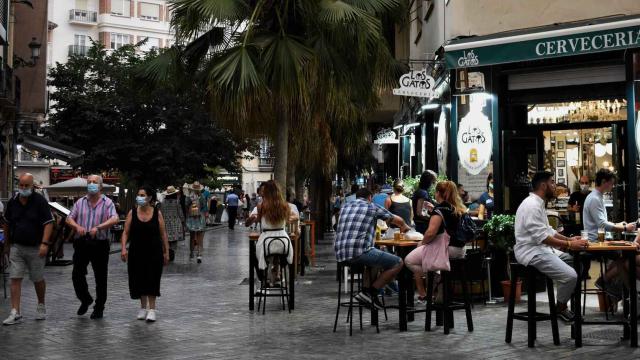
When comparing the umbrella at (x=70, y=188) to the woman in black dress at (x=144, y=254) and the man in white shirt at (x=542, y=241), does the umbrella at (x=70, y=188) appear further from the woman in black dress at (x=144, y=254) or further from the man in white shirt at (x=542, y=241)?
the man in white shirt at (x=542, y=241)

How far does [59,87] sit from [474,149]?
2673 cm

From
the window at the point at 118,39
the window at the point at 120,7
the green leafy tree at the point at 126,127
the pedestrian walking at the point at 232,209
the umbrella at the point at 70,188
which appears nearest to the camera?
the umbrella at the point at 70,188

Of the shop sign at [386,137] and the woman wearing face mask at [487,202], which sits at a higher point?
the shop sign at [386,137]

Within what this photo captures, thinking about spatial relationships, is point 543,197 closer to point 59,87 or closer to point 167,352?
point 167,352

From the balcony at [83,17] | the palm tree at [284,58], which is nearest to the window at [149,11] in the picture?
the balcony at [83,17]

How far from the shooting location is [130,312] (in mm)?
11898

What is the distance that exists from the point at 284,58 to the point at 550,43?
14.0 feet

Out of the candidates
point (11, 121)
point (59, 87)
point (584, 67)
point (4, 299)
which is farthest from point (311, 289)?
point (59, 87)

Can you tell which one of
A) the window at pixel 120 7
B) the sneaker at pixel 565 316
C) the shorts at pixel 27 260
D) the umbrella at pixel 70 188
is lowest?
the sneaker at pixel 565 316

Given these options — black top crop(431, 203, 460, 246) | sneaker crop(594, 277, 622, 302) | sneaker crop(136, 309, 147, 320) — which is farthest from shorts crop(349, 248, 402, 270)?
sneaker crop(136, 309, 147, 320)

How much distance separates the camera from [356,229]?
1030 cm

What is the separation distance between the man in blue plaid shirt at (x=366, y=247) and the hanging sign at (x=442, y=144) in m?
7.94

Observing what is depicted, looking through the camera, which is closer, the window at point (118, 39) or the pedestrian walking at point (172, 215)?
the pedestrian walking at point (172, 215)

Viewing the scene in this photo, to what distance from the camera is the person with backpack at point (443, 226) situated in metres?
9.89
